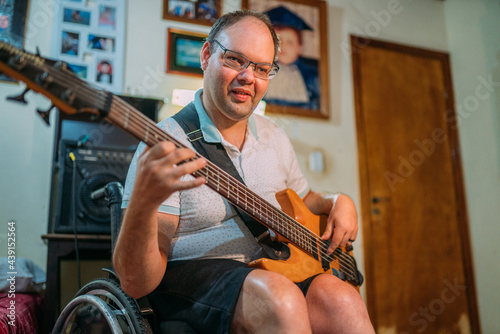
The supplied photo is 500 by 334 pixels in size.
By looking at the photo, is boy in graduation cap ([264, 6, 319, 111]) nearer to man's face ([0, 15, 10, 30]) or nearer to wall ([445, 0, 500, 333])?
wall ([445, 0, 500, 333])

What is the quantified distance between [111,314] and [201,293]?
24cm

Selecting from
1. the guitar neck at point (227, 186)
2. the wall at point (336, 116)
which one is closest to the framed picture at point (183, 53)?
the wall at point (336, 116)

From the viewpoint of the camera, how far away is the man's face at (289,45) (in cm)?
302

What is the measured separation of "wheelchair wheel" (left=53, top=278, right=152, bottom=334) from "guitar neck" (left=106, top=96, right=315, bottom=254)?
37cm

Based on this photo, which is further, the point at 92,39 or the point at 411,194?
the point at 411,194

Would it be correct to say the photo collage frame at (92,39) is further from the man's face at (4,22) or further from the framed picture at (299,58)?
the framed picture at (299,58)

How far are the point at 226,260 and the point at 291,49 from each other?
226cm

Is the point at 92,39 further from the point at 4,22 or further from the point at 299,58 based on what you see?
the point at 299,58

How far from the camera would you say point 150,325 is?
107 cm

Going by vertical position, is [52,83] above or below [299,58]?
below

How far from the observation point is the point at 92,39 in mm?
2598

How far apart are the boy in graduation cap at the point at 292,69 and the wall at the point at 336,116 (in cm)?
15

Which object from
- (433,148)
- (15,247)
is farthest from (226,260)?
(433,148)

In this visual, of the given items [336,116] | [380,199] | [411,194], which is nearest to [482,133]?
[411,194]
